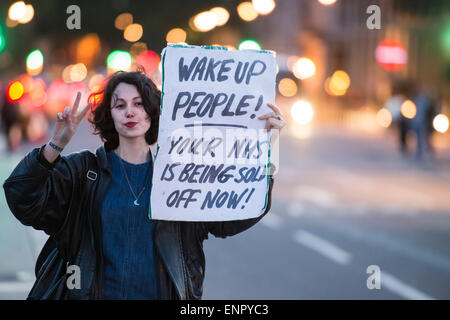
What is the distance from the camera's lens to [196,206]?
4.05 m

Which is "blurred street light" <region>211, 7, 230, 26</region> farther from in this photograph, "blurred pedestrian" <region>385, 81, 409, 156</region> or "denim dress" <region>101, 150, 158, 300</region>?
"denim dress" <region>101, 150, 158, 300</region>

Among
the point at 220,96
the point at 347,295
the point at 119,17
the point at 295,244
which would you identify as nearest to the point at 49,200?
the point at 220,96

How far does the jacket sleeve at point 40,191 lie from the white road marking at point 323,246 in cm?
643

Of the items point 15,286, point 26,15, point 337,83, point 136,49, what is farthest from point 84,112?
point 136,49

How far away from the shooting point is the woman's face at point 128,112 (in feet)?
13.0

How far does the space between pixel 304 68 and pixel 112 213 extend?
57.8 metres

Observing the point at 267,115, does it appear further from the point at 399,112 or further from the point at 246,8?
the point at 246,8

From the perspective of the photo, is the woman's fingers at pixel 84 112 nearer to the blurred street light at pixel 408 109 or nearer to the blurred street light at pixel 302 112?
the blurred street light at pixel 408 109

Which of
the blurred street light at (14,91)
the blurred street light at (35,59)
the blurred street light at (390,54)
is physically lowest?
the blurred street light at (35,59)

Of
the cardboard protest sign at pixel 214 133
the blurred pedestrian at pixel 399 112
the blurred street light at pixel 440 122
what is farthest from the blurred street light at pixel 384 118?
the cardboard protest sign at pixel 214 133

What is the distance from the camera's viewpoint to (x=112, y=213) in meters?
3.79

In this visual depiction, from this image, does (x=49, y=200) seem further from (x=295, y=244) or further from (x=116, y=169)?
(x=295, y=244)

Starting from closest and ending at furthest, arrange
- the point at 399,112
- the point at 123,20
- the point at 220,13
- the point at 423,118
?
the point at 423,118 < the point at 399,112 < the point at 220,13 < the point at 123,20

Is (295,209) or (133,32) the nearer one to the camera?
(295,209)
